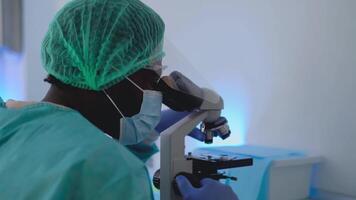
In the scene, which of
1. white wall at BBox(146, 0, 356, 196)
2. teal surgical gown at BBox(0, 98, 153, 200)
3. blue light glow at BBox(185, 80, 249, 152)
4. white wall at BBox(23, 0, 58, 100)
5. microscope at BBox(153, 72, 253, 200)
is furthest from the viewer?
white wall at BBox(23, 0, 58, 100)

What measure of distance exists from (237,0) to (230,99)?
14.6 inches

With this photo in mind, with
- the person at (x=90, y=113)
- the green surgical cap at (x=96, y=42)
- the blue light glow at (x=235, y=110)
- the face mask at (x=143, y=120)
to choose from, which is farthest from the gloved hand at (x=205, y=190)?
the blue light glow at (x=235, y=110)

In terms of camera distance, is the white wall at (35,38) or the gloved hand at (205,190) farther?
the white wall at (35,38)

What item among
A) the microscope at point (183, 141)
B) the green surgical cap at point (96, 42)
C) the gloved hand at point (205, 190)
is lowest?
the gloved hand at point (205, 190)

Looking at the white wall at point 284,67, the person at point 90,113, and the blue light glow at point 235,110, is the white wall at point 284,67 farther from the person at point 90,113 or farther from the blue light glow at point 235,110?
the person at point 90,113

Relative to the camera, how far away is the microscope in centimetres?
91

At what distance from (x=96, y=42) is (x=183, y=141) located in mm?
328

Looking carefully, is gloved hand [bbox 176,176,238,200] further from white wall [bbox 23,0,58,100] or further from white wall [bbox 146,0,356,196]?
white wall [bbox 23,0,58,100]

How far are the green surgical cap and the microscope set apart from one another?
0.14 meters

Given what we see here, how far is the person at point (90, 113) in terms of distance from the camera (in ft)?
1.93

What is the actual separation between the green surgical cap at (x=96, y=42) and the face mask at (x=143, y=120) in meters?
0.07

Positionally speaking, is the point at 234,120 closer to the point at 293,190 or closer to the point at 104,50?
the point at 293,190

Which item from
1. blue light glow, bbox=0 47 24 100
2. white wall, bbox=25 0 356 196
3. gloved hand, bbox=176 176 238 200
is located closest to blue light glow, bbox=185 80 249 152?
white wall, bbox=25 0 356 196

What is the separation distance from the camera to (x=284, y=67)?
135cm
